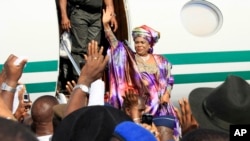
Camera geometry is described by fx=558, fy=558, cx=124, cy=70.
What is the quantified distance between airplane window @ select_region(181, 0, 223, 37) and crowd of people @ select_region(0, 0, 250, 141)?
88cm

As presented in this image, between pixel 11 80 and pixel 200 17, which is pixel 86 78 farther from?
pixel 200 17

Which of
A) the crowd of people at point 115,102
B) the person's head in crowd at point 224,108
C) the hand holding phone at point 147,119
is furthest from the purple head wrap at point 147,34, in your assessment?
the person's head in crowd at point 224,108

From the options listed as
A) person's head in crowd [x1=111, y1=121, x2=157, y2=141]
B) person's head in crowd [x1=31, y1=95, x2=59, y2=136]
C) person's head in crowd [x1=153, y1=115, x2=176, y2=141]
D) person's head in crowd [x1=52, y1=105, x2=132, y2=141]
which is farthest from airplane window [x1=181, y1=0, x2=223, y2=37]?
person's head in crowd [x1=111, y1=121, x2=157, y2=141]

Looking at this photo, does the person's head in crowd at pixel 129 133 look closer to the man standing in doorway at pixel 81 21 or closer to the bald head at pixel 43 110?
the bald head at pixel 43 110

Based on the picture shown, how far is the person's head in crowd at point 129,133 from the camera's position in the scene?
1.82 meters

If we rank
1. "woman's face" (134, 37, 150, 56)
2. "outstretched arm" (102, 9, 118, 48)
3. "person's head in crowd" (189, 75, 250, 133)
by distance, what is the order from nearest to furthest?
"person's head in crowd" (189, 75, 250, 133), "woman's face" (134, 37, 150, 56), "outstretched arm" (102, 9, 118, 48)

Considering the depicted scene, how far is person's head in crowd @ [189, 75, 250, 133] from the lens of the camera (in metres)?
2.76

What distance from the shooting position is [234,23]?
6.75m

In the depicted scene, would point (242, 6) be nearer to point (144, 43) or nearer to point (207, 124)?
point (144, 43)

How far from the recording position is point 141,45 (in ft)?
18.6

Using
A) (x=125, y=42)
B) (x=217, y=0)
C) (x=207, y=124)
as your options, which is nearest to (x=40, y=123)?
(x=207, y=124)

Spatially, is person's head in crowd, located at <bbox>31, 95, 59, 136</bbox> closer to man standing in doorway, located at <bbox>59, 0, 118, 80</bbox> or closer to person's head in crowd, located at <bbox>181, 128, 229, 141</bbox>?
person's head in crowd, located at <bbox>181, 128, 229, 141</bbox>

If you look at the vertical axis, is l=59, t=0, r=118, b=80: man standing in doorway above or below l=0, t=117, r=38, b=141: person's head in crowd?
below

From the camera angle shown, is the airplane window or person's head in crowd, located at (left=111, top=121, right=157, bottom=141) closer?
person's head in crowd, located at (left=111, top=121, right=157, bottom=141)
